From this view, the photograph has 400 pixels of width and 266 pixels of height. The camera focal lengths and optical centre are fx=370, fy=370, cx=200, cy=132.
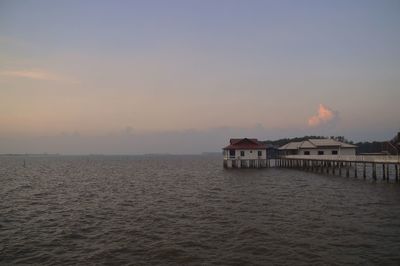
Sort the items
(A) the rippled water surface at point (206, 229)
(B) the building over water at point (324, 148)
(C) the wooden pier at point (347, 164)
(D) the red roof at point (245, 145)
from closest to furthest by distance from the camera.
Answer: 1. (A) the rippled water surface at point (206, 229)
2. (C) the wooden pier at point (347, 164)
3. (B) the building over water at point (324, 148)
4. (D) the red roof at point (245, 145)

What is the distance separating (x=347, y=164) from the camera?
48.8 m

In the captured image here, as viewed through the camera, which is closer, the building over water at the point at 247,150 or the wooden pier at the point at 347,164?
the wooden pier at the point at 347,164

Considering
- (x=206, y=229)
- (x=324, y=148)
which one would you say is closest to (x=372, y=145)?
(x=324, y=148)

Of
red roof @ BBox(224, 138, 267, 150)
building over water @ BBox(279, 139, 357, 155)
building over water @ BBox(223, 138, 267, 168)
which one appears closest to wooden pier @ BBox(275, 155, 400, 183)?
building over water @ BBox(279, 139, 357, 155)

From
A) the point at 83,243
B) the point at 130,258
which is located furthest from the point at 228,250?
the point at 83,243

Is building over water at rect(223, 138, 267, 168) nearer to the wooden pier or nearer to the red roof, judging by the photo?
the red roof

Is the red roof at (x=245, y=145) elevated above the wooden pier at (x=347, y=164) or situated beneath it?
elevated above

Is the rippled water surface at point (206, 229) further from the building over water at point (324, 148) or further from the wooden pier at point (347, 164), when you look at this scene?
the building over water at point (324, 148)

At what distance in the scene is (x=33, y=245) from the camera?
15.7 meters

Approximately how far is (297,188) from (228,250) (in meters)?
21.1

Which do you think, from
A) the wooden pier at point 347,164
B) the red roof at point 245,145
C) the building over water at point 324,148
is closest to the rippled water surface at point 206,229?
the wooden pier at point 347,164

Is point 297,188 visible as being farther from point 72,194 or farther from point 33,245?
point 33,245

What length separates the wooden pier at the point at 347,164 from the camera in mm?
34750

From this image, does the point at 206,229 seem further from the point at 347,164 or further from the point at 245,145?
the point at 245,145
